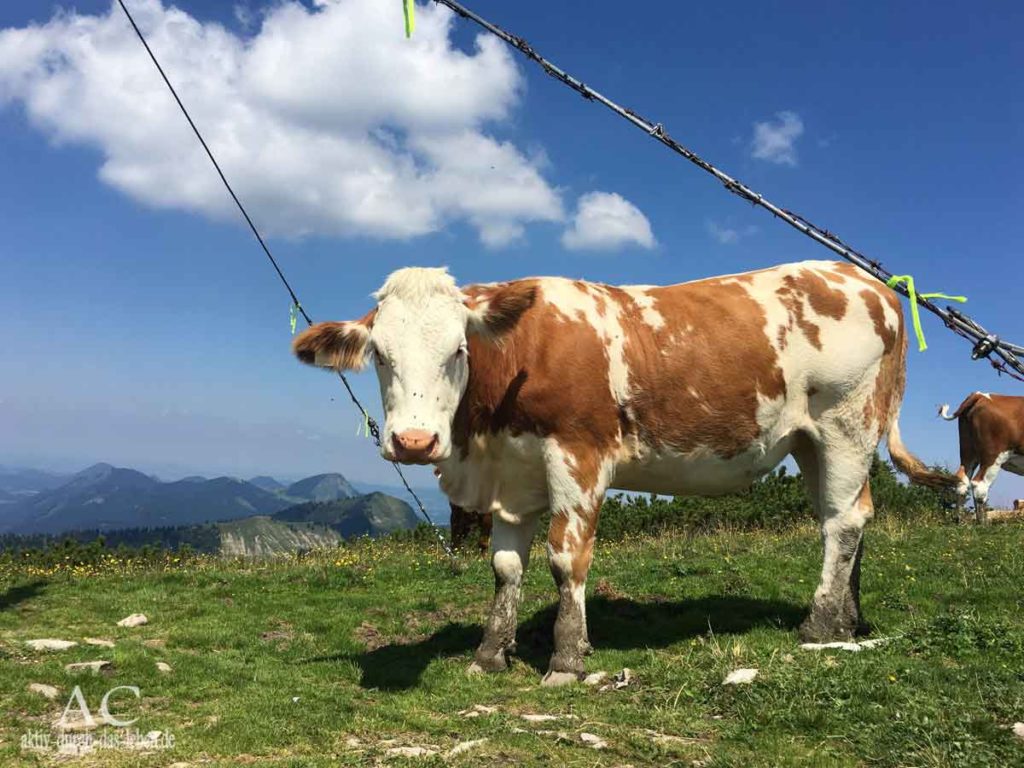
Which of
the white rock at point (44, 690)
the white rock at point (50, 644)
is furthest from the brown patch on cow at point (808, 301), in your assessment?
the white rock at point (50, 644)

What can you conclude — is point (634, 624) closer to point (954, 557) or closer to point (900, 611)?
point (900, 611)

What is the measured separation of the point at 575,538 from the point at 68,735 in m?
4.12

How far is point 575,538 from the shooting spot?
6.72m

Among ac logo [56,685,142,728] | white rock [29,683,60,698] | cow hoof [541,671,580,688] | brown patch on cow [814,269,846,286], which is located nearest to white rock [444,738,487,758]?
cow hoof [541,671,580,688]

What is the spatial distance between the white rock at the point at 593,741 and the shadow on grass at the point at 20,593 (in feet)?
32.7

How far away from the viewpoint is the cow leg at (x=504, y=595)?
7152mm

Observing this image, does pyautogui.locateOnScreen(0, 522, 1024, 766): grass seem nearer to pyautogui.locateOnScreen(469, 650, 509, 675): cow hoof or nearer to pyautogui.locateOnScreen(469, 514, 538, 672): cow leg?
pyautogui.locateOnScreen(469, 650, 509, 675): cow hoof

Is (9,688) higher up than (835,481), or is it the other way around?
(835,481)

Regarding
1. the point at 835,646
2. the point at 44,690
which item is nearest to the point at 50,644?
the point at 44,690

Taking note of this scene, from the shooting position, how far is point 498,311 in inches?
267

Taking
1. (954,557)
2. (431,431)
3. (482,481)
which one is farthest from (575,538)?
(954,557)

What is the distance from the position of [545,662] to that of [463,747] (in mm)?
2938

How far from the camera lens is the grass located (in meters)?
4.64

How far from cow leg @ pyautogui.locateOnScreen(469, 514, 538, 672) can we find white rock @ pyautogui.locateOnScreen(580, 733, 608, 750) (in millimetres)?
2453
